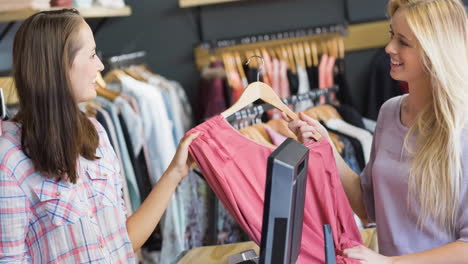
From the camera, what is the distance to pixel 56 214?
1644mm

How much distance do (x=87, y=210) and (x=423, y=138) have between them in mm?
920

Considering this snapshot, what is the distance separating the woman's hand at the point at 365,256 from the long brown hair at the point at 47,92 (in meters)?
0.72

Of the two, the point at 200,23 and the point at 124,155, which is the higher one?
the point at 200,23

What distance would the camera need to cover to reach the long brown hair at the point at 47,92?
161 centimetres

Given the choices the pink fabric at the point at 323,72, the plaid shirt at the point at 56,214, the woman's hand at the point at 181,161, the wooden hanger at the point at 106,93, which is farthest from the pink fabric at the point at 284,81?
the plaid shirt at the point at 56,214

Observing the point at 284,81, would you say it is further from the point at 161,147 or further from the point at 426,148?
the point at 426,148

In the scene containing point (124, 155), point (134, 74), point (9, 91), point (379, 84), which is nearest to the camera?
point (9, 91)

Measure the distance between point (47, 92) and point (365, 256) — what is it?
2.88 ft

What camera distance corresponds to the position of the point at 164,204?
6.23ft

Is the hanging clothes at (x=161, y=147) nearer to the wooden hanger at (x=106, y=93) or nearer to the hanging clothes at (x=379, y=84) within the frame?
the wooden hanger at (x=106, y=93)

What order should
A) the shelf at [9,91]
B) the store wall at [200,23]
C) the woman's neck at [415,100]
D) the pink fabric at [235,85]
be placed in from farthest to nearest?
the store wall at [200,23] → the pink fabric at [235,85] → the shelf at [9,91] → the woman's neck at [415,100]

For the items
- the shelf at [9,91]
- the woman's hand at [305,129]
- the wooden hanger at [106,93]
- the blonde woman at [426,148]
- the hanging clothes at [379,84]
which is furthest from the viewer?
the hanging clothes at [379,84]

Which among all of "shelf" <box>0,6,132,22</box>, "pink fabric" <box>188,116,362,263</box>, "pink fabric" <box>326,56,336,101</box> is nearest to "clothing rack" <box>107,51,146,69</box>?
"shelf" <box>0,6,132,22</box>

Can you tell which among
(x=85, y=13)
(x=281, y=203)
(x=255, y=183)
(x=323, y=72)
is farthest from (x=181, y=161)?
(x=323, y=72)
